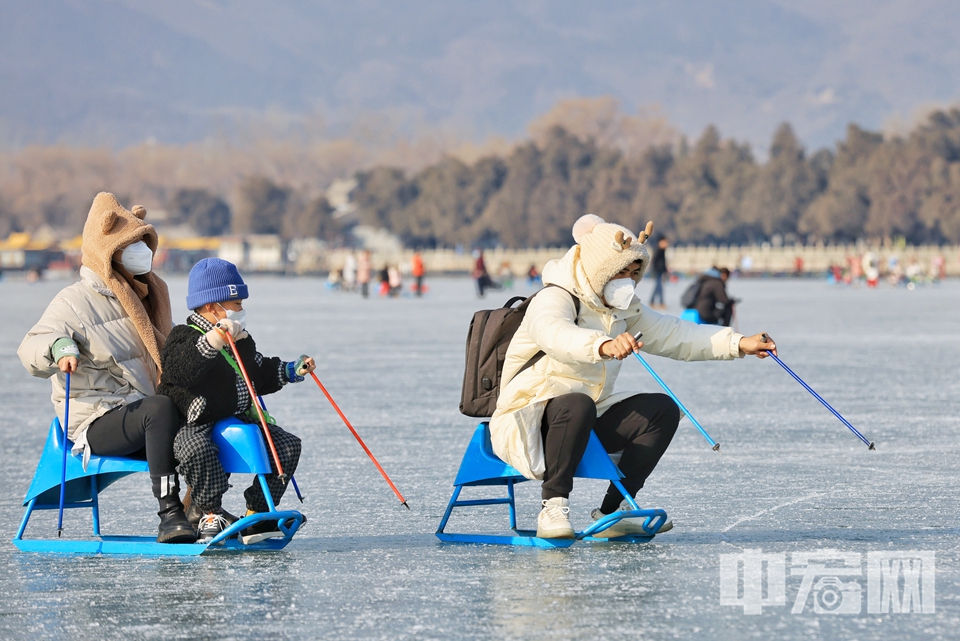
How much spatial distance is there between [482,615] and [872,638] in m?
1.02

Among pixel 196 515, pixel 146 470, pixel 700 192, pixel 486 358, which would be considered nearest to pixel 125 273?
pixel 146 470

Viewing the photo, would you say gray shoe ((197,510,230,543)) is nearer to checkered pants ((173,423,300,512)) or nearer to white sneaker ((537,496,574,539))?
checkered pants ((173,423,300,512))

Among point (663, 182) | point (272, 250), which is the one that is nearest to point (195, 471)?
point (663, 182)

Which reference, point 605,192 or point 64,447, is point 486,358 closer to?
point 64,447

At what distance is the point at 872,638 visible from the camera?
146 inches

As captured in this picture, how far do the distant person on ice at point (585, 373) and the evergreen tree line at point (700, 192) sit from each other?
72.7m

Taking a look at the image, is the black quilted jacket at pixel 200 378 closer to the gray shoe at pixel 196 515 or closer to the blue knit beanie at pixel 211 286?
the blue knit beanie at pixel 211 286

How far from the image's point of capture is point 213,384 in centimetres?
502

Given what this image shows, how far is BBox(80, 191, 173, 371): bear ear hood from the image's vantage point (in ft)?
17.1

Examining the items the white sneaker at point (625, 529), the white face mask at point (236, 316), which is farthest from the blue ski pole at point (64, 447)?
the white sneaker at point (625, 529)

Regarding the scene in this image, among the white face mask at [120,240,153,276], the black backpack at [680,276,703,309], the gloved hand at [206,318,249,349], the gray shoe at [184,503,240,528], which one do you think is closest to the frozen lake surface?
the gray shoe at [184,503,240,528]

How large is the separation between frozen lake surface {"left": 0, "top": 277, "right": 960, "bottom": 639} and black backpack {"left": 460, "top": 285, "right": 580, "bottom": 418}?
1.66ft

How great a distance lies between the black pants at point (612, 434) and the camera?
5000 mm

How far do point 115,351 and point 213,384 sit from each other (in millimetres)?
416
